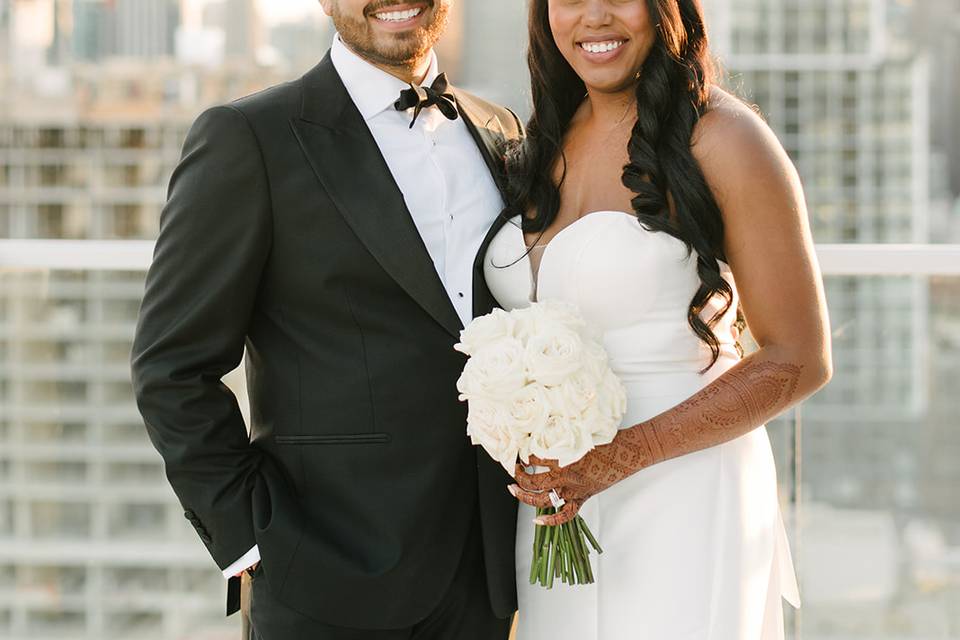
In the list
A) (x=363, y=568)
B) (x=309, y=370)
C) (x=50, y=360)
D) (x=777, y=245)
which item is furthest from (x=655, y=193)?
(x=50, y=360)

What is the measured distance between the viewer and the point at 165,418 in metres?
2.23

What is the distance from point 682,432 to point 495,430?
0.37 meters

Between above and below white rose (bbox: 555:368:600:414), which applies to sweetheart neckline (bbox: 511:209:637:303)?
above

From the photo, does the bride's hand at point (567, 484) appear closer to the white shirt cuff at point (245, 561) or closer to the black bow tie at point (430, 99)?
the white shirt cuff at point (245, 561)

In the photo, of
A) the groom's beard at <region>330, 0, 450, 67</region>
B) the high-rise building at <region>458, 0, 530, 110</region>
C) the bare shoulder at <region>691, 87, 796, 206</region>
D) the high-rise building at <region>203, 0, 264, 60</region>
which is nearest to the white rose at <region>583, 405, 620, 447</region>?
the bare shoulder at <region>691, 87, 796, 206</region>

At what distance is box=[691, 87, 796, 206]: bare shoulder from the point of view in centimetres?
218

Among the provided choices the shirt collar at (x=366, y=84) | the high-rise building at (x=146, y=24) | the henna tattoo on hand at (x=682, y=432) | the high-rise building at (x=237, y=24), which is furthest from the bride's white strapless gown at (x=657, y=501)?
the high-rise building at (x=146, y=24)

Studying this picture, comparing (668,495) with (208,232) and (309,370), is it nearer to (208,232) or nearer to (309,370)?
(309,370)

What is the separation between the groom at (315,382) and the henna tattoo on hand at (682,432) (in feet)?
0.68

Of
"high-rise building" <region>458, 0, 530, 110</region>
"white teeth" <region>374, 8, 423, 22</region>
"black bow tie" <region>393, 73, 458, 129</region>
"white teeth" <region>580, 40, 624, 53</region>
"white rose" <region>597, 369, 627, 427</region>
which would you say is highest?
"high-rise building" <region>458, 0, 530, 110</region>

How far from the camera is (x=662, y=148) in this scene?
7.64 ft

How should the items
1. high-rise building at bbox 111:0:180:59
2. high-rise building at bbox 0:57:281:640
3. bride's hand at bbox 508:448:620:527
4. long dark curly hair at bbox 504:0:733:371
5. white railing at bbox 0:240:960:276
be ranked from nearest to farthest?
1. bride's hand at bbox 508:448:620:527
2. long dark curly hair at bbox 504:0:733:371
3. white railing at bbox 0:240:960:276
4. high-rise building at bbox 0:57:281:640
5. high-rise building at bbox 111:0:180:59

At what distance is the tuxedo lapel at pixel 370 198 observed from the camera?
7.23 ft

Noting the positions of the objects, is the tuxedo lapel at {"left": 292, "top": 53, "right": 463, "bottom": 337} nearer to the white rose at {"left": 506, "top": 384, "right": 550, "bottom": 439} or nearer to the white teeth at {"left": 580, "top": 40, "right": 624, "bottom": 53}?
the white rose at {"left": 506, "top": 384, "right": 550, "bottom": 439}
